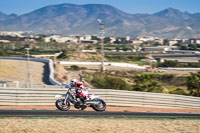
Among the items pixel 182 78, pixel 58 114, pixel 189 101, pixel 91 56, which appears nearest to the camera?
pixel 58 114

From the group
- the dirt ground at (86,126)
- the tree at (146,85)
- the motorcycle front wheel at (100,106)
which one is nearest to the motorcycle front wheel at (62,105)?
the motorcycle front wheel at (100,106)

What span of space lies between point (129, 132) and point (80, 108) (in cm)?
584

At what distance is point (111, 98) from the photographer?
17.2m

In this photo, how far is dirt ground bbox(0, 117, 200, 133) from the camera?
33.4 feet

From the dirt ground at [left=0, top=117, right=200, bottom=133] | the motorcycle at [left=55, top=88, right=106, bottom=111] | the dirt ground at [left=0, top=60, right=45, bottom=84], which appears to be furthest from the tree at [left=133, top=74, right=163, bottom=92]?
the dirt ground at [left=0, top=117, right=200, bottom=133]

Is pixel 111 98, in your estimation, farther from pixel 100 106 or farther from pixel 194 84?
pixel 194 84

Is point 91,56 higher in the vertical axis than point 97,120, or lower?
higher

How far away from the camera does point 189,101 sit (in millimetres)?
19844

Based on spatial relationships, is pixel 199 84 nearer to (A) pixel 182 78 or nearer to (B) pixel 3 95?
(B) pixel 3 95

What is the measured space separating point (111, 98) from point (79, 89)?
3255 mm

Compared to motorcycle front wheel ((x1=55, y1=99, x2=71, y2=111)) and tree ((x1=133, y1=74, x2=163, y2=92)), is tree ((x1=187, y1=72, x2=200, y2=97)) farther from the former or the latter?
motorcycle front wheel ((x1=55, y1=99, x2=71, y2=111))

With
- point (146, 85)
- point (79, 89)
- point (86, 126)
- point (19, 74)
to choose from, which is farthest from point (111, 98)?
point (19, 74)

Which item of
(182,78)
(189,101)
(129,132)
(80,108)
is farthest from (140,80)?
(182,78)

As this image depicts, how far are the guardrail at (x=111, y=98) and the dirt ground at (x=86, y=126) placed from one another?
149 inches
